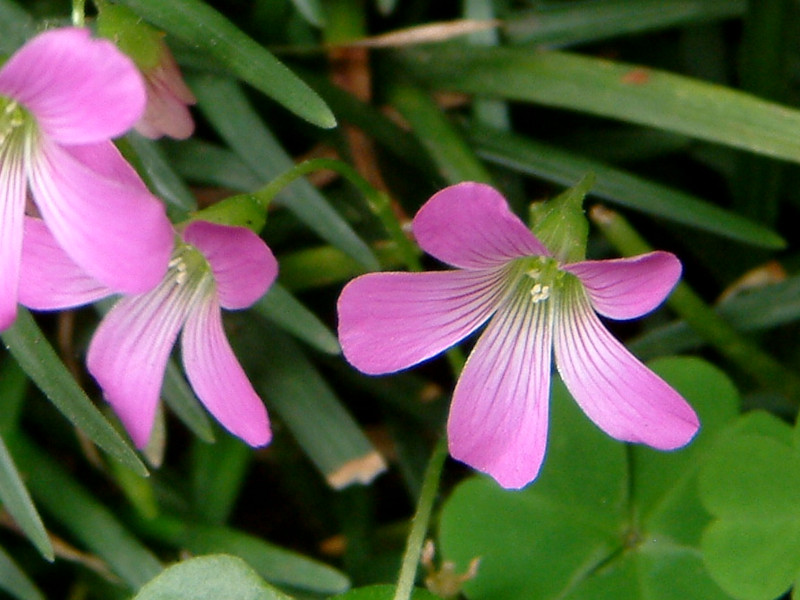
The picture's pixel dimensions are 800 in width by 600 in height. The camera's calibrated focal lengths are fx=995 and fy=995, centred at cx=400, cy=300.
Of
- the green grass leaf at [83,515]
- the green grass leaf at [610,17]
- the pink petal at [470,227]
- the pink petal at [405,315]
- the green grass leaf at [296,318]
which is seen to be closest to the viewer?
the pink petal at [470,227]

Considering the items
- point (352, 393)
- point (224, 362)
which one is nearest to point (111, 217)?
point (224, 362)

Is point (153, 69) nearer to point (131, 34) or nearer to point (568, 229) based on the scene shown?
point (131, 34)

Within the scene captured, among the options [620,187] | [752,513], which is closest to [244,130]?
[620,187]

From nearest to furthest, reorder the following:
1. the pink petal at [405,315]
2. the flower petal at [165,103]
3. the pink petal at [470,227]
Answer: the pink petal at [470,227] < the pink petal at [405,315] < the flower petal at [165,103]

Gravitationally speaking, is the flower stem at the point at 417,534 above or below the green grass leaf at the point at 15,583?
above

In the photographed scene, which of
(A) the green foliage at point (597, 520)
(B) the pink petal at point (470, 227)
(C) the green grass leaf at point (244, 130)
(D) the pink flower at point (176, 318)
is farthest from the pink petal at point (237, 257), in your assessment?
(A) the green foliage at point (597, 520)

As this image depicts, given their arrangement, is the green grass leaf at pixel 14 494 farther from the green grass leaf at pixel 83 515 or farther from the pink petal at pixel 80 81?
the pink petal at pixel 80 81

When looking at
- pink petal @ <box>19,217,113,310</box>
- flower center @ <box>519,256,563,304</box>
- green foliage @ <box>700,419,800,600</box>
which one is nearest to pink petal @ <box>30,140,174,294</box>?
pink petal @ <box>19,217,113,310</box>

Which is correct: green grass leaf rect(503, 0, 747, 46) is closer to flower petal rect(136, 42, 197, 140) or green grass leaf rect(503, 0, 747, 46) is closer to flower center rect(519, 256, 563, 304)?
flower center rect(519, 256, 563, 304)

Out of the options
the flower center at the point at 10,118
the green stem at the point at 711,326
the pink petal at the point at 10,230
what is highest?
the flower center at the point at 10,118
